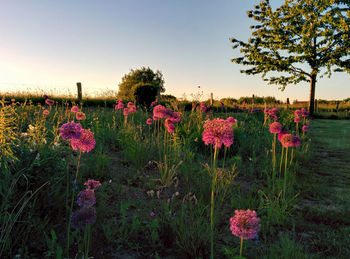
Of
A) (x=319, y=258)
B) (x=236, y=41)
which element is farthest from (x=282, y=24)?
(x=319, y=258)

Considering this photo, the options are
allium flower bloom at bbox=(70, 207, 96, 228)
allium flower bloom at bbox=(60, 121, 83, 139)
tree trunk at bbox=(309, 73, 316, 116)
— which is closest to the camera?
allium flower bloom at bbox=(70, 207, 96, 228)

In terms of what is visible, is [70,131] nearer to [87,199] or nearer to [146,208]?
[87,199]

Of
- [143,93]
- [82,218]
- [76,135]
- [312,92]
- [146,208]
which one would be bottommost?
[146,208]

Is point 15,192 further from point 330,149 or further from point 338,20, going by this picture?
point 338,20

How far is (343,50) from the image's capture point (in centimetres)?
1852

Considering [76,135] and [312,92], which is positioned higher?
[312,92]

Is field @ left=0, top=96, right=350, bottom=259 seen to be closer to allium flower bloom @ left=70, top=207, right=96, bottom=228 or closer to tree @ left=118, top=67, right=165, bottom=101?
allium flower bloom @ left=70, top=207, right=96, bottom=228

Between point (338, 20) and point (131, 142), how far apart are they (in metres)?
20.3

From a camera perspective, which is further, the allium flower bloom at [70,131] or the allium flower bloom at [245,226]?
the allium flower bloom at [70,131]

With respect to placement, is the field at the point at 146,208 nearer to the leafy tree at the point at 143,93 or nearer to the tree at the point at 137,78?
the leafy tree at the point at 143,93

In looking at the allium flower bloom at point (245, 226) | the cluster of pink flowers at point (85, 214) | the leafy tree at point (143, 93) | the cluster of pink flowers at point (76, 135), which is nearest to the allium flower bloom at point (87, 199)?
the cluster of pink flowers at point (85, 214)

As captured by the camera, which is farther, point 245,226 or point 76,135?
point 76,135

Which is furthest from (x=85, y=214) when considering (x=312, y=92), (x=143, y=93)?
(x=312, y=92)

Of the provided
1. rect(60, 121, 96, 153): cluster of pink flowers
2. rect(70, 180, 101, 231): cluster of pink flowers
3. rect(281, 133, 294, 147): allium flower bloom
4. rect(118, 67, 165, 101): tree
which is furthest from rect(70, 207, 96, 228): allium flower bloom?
rect(118, 67, 165, 101): tree
